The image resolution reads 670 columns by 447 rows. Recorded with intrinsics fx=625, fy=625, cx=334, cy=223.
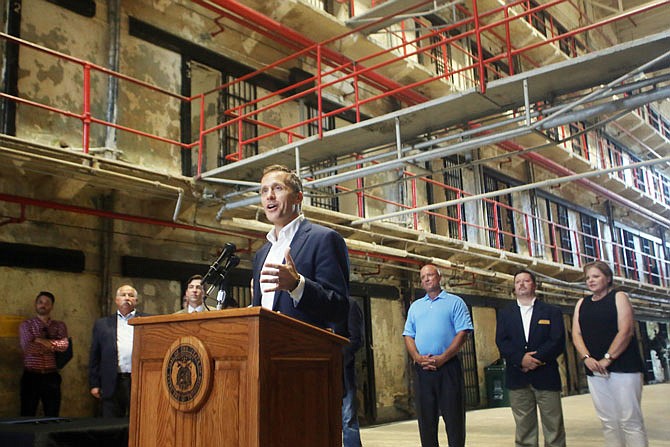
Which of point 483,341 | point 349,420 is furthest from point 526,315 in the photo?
point 483,341

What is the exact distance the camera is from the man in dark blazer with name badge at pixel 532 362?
527 cm

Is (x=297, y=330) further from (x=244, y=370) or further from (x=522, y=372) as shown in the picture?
(x=522, y=372)

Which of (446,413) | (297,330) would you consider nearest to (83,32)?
(446,413)

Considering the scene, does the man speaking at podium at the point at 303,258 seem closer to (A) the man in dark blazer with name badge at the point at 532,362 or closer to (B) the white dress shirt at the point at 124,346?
(A) the man in dark blazer with name badge at the point at 532,362

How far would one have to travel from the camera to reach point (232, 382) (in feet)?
6.45

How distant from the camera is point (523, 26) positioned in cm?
1505

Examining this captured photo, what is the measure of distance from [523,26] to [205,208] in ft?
32.8

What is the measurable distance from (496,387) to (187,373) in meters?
13.1

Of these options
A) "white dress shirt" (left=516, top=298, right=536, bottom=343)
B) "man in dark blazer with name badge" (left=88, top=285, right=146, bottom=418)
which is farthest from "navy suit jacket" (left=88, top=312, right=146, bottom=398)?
"white dress shirt" (left=516, top=298, right=536, bottom=343)

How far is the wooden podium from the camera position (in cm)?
193

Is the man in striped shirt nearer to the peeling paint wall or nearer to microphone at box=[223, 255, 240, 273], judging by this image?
microphone at box=[223, 255, 240, 273]

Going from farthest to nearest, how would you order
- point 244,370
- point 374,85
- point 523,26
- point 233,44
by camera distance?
point 523,26
point 374,85
point 233,44
point 244,370

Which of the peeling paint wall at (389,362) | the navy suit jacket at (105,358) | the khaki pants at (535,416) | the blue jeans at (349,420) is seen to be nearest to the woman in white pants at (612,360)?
the khaki pants at (535,416)

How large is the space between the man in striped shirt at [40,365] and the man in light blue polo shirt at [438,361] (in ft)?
12.3
